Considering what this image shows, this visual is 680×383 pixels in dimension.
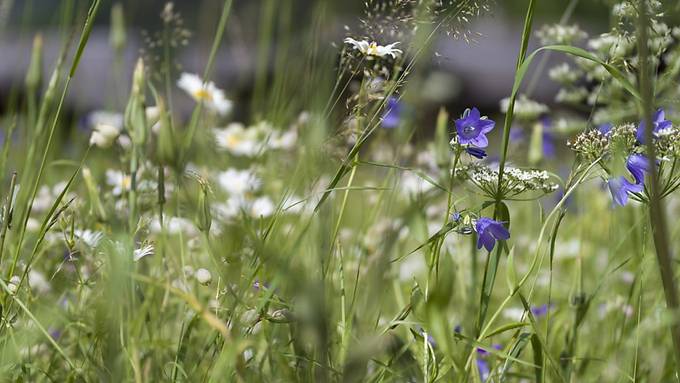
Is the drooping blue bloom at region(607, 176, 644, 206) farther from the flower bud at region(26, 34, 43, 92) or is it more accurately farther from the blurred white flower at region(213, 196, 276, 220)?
the flower bud at region(26, 34, 43, 92)

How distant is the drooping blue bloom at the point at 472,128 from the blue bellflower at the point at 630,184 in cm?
14

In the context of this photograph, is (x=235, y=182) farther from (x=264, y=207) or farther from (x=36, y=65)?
(x=36, y=65)

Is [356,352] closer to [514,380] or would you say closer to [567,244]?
[514,380]

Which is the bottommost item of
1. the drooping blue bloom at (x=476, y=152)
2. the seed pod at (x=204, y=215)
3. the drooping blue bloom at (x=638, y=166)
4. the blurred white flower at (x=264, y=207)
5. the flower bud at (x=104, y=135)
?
the blurred white flower at (x=264, y=207)

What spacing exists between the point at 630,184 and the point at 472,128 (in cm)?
16

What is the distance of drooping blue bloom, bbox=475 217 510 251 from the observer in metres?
0.85

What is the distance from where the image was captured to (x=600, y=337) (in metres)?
1.38

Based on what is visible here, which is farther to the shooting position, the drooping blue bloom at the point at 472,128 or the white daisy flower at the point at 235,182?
the white daisy flower at the point at 235,182

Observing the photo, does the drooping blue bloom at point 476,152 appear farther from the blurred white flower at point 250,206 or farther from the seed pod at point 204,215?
the blurred white flower at point 250,206

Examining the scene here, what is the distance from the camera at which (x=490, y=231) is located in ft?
2.82

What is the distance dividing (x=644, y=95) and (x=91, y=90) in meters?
5.81

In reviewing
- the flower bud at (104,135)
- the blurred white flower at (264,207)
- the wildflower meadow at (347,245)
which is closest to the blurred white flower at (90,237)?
the wildflower meadow at (347,245)

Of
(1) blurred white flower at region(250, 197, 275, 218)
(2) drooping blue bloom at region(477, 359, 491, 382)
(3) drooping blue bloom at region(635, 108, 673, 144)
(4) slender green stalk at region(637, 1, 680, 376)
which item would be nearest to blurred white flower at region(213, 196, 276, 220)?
(1) blurred white flower at region(250, 197, 275, 218)

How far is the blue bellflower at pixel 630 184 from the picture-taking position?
0.84 meters
